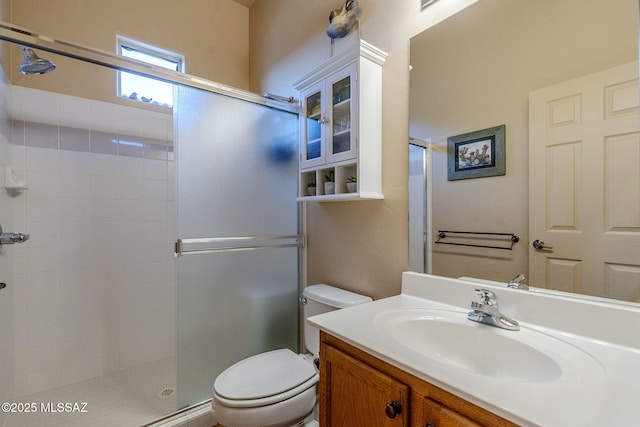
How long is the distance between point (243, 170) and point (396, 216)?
0.90 meters

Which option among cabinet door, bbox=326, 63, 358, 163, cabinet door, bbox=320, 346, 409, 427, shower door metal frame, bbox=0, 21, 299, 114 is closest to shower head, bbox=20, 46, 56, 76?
shower door metal frame, bbox=0, 21, 299, 114

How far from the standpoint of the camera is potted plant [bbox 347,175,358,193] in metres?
1.40

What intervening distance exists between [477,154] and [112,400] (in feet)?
7.90

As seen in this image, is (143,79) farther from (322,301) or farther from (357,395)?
(357,395)

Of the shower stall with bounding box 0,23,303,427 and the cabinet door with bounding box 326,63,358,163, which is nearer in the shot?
the cabinet door with bounding box 326,63,358,163

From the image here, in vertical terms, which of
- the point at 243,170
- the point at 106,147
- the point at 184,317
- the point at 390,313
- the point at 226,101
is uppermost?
the point at 226,101

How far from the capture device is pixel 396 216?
1.39 meters

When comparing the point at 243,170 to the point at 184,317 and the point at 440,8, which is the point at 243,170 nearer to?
the point at 184,317

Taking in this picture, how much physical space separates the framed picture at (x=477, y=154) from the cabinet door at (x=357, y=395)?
804 mm

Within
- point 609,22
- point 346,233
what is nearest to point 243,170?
point 346,233

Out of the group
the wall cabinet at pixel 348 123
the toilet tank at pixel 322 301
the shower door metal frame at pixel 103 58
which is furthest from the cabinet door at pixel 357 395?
the shower door metal frame at pixel 103 58

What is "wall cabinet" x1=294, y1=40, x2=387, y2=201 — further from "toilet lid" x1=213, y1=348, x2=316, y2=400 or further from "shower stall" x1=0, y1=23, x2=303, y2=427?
"toilet lid" x1=213, y1=348, x2=316, y2=400

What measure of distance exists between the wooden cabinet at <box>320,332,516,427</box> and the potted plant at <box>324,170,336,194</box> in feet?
2.45

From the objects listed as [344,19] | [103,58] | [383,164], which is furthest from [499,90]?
[103,58]
